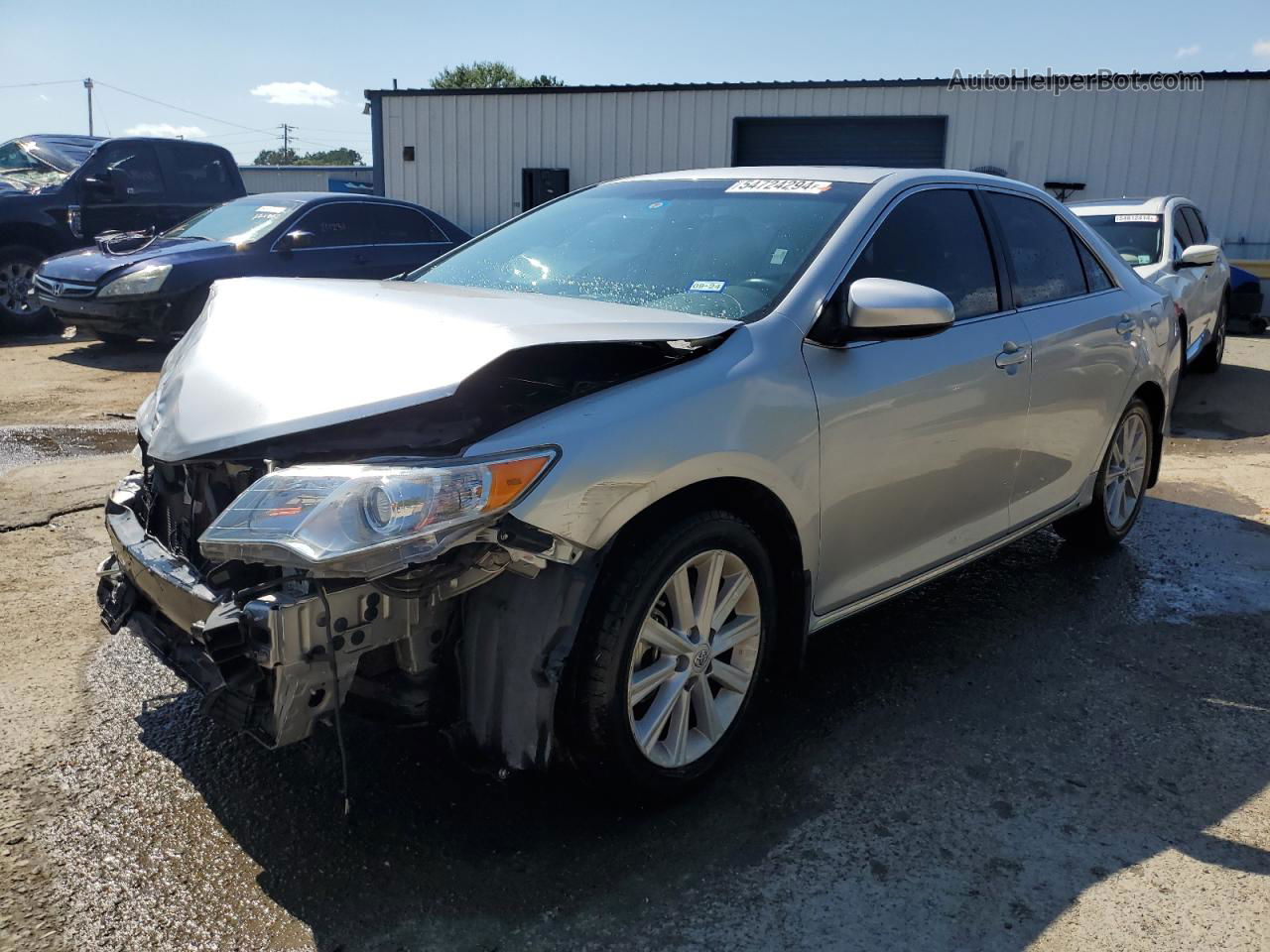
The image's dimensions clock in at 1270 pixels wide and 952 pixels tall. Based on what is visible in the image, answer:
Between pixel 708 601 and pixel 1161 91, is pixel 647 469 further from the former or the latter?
pixel 1161 91

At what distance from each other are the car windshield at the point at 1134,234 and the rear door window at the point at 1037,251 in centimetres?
483

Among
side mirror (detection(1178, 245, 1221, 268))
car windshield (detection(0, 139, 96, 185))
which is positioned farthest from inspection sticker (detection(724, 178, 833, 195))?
car windshield (detection(0, 139, 96, 185))

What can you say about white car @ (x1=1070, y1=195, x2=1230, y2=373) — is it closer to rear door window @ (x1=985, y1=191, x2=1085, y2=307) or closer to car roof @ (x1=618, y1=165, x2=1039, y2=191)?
rear door window @ (x1=985, y1=191, x2=1085, y2=307)

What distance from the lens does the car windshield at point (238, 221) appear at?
32.2 feet

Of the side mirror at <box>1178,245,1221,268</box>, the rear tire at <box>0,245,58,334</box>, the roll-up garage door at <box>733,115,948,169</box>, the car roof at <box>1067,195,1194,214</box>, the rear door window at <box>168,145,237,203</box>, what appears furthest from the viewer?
the roll-up garage door at <box>733,115,948,169</box>

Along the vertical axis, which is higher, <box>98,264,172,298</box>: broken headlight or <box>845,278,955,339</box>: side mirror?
<box>845,278,955,339</box>: side mirror

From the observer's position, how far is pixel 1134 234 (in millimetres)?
8922

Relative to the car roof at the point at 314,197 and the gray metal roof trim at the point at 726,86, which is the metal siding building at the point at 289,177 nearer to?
the gray metal roof trim at the point at 726,86

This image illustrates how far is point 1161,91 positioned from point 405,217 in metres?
13.3

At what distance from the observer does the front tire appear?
2.49 m

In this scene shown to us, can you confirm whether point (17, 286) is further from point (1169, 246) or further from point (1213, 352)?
point (1213, 352)

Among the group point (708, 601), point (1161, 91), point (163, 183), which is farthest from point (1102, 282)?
point (1161, 91)

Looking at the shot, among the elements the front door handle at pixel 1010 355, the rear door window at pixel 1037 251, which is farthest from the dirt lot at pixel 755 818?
the rear door window at pixel 1037 251

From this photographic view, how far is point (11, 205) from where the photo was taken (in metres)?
11.2
